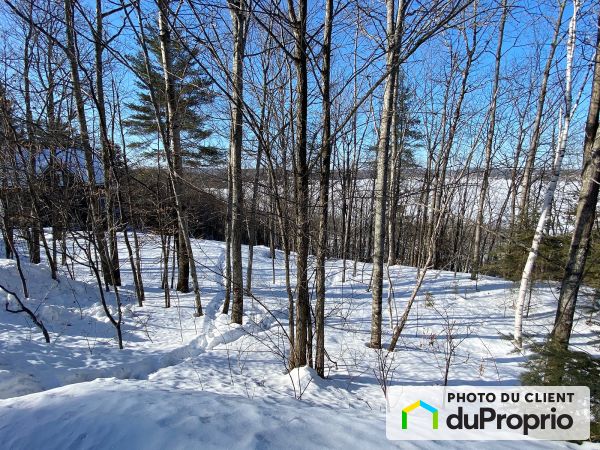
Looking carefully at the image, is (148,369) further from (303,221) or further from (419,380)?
(419,380)

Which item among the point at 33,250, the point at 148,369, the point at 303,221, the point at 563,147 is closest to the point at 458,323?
the point at 563,147

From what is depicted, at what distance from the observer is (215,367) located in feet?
15.3

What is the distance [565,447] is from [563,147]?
562 cm

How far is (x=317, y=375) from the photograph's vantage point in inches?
157

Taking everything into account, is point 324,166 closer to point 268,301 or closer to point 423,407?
point 423,407

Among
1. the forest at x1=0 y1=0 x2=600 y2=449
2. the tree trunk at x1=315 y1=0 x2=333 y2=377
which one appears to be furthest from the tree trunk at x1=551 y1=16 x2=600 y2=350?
the tree trunk at x1=315 y1=0 x2=333 y2=377

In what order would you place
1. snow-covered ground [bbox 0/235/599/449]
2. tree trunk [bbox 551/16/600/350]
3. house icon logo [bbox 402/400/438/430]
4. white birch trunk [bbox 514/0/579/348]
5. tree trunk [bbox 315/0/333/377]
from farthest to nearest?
white birch trunk [bbox 514/0/579/348] < tree trunk [bbox 551/16/600/350] < tree trunk [bbox 315/0/333/377] < house icon logo [bbox 402/400/438/430] < snow-covered ground [bbox 0/235/599/449]

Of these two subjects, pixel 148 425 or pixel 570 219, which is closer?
pixel 148 425

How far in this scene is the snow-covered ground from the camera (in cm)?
190

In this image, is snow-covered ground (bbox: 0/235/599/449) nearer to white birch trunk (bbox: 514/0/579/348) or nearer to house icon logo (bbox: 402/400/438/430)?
house icon logo (bbox: 402/400/438/430)

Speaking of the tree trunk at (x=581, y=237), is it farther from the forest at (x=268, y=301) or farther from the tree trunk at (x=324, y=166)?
the tree trunk at (x=324, y=166)

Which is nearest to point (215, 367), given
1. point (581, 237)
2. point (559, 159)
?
point (581, 237)

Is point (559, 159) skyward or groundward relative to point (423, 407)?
skyward

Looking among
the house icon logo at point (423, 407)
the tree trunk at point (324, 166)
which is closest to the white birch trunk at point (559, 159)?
the house icon logo at point (423, 407)
